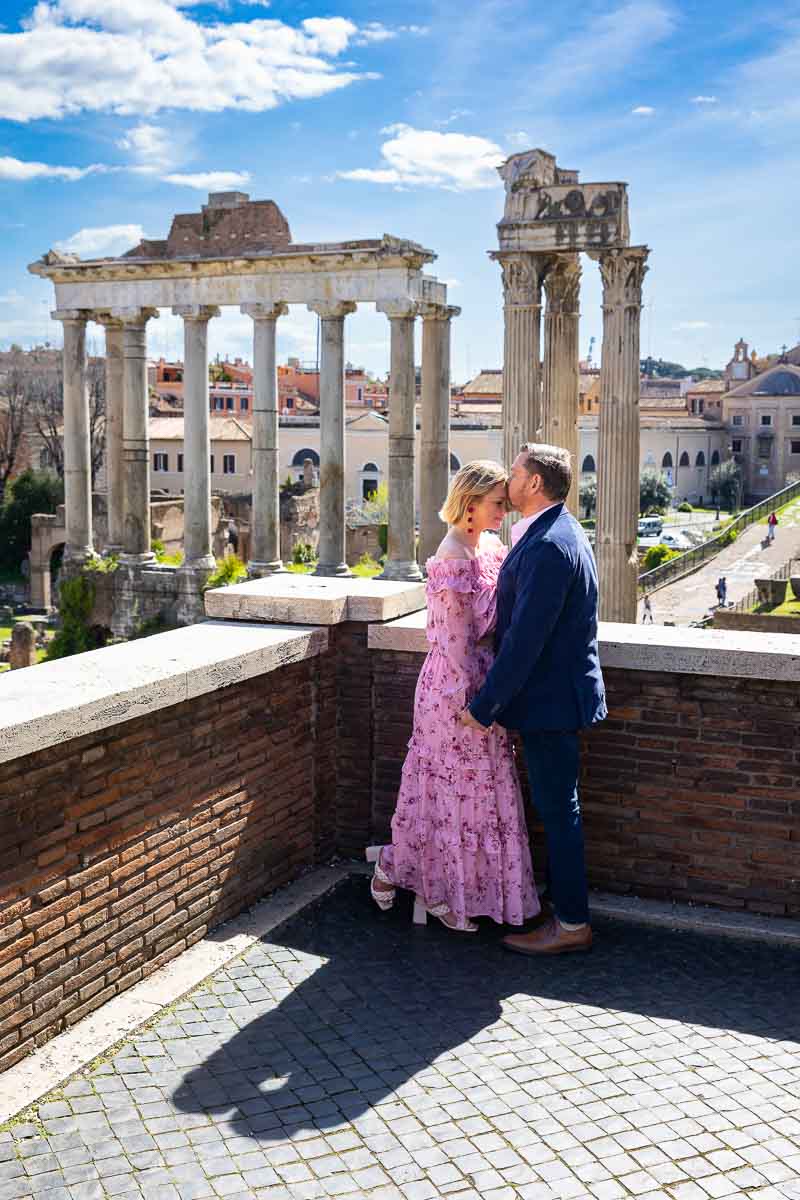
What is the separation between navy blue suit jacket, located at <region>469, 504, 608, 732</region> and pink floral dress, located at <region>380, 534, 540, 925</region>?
200 millimetres

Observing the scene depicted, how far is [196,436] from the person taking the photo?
87.5 ft

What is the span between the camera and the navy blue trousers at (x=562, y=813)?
17.9ft

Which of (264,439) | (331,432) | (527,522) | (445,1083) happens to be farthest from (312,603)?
(264,439)

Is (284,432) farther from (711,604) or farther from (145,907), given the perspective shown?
(145,907)

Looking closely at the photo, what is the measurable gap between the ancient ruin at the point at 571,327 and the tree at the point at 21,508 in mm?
37165

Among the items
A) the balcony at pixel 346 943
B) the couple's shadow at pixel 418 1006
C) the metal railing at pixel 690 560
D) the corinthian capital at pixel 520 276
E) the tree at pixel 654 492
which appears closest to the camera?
the balcony at pixel 346 943

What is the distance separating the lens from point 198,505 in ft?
88.5

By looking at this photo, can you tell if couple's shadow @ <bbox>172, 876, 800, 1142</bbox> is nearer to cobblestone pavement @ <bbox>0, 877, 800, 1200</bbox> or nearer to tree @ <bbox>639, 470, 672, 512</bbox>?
cobblestone pavement @ <bbox>0, 877, 800, 1200</bbox>

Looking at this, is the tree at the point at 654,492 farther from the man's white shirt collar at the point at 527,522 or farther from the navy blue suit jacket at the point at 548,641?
the navy blue suit jacket at the point at 548,641

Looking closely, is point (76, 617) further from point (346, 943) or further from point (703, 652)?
point (703, 652)

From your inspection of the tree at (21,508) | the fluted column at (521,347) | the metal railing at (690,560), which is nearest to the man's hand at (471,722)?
the fluted column at (521,347)

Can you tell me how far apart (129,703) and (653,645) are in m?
2.34

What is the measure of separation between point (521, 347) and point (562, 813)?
14924 millimetres

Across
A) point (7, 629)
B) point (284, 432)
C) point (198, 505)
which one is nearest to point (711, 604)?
point (198, 505)
